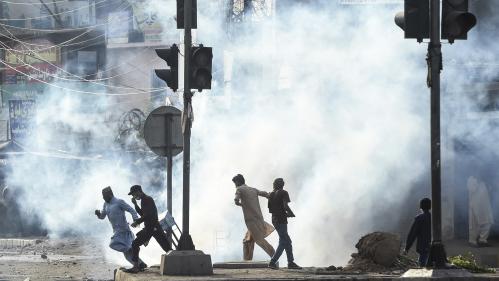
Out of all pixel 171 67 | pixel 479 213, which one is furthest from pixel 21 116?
pixel 171 67

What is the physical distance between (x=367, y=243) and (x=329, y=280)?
6.25 ft

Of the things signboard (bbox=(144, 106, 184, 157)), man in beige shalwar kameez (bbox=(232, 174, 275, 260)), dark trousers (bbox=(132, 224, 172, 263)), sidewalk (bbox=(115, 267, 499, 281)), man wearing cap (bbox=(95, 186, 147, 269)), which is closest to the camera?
sidewalk (bbox=(115, 267, 499, 281))

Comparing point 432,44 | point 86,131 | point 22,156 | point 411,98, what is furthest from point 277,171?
point 86,131

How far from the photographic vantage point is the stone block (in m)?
14.8

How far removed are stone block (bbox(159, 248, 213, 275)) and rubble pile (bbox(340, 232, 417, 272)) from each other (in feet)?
7.02

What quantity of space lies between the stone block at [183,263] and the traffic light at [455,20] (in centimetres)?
529

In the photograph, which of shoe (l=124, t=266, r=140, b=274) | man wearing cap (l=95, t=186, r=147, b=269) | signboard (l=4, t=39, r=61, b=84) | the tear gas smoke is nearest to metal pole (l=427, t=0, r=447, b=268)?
shoe (l=124, t=266, r=140, b=274)

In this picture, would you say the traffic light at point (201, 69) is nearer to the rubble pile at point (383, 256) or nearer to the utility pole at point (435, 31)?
the rubble pile at point (383, 256)

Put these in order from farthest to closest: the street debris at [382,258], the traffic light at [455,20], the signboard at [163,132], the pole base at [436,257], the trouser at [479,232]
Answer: the trouser at [479,232] → the signboard at [163,132] → the street debris at [382,258] → the pole base at [436,257] → the traffic light at [455,20]

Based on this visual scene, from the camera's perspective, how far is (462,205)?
2322cm

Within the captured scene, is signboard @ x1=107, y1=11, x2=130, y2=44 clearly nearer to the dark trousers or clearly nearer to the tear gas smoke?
the tear gas smoke

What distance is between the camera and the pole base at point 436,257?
1091 cm

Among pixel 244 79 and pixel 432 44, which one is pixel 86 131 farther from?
pixel 432 44

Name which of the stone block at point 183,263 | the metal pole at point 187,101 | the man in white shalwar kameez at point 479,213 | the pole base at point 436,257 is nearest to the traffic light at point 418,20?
the pole base at point 436,257
